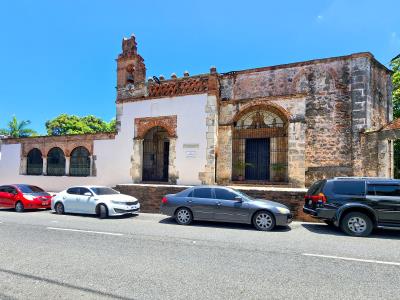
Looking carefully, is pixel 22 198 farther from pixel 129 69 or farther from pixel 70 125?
pixel 70 125

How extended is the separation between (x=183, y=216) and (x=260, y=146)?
6.66m

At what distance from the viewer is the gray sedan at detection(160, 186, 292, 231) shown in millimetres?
8375

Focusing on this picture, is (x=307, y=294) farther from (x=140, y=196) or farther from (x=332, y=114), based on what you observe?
(x=332, y=114)

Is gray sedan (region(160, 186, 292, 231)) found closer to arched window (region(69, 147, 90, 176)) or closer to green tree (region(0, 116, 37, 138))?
arched window (region(69, 147, 90, 176))

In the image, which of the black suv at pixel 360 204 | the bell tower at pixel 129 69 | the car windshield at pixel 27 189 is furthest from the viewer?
the bell tower at pixel 129 69

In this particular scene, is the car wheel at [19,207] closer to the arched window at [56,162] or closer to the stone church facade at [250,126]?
the stone church facade at [250,126]

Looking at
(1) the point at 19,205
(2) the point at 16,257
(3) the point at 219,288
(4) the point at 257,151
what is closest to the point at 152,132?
(4) the point at 257,151

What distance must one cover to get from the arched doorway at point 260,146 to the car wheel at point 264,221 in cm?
549

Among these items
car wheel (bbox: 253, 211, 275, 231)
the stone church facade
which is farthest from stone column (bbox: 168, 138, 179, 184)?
car wheel (bbox: 253, 211, 275, 231)

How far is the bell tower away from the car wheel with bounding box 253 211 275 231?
34.0ft

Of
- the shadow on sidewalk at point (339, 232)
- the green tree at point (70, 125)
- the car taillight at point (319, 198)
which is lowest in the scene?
the shadow on sidewalk at point (339, 232)

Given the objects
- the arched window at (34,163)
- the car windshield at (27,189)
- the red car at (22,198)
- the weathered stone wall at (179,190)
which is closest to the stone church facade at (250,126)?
the weathered stone wall at (179,190)

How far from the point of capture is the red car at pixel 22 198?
1252 cm

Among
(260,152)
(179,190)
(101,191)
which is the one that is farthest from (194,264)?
(260,152)
